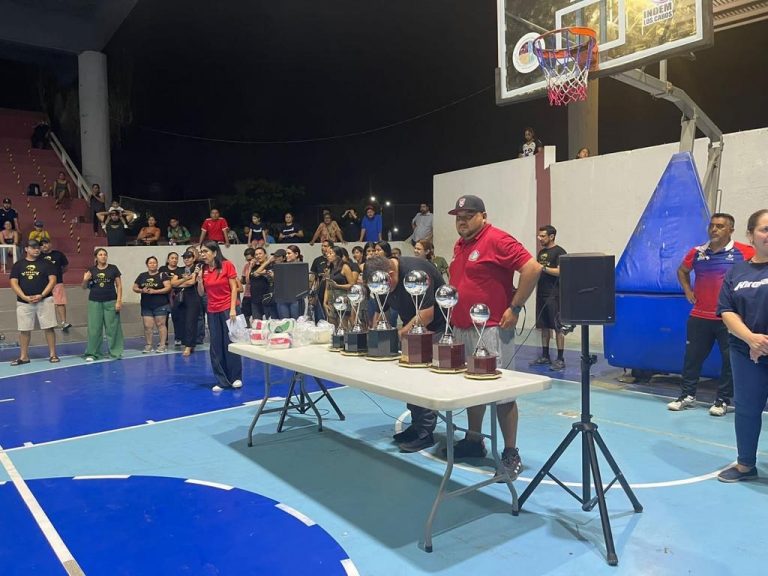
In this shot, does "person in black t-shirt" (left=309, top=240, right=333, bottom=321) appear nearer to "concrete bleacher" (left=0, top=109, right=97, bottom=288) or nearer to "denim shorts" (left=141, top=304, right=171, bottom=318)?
"denim shorts" (left=141, top=304, right=171, bottom=318)

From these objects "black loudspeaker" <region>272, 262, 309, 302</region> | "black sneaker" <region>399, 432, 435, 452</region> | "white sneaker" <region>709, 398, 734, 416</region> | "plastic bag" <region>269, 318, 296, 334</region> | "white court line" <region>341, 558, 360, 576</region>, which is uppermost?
"black loudspeaker" <region>272, 262, 309, 302</region>

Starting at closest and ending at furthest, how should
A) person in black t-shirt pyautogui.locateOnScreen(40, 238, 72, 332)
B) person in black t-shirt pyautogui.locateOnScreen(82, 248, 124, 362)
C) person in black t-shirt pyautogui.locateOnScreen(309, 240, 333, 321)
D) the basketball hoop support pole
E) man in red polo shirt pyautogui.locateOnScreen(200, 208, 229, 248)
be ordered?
the basketball hoop support pole
person in black t-shirt pyautogui.locateOnScreen(40, 238, 72, 332)
person in black t-shirt pyautogui.locateOnScreen(82, 248, 124, 362)
person in black t-shirt pyautogui.locateOnScreen(309, 240, 333, 321)
man in red polo shirt pyautogui.locateOnScreen(200, 208, 229, 248)

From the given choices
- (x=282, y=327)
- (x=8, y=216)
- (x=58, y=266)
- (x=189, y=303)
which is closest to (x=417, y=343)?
(x=282, y=327)

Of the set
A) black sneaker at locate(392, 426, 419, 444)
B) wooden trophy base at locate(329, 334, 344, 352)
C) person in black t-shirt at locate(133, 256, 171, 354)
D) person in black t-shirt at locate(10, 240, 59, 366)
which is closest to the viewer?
wooden trophy base at locate(329, 334, 344, 352)

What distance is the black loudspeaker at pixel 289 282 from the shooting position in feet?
19.5

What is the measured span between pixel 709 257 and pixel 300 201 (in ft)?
55.6

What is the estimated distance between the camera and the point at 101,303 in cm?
938

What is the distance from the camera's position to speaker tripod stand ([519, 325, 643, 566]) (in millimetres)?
3120

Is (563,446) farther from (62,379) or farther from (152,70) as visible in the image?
(152,70)

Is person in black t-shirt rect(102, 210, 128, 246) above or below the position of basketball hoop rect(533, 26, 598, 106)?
below

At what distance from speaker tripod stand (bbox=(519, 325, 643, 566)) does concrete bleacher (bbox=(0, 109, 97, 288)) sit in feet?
40.4

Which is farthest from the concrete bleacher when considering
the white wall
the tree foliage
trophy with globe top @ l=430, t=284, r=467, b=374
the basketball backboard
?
trophy with globe top @ l=430, t=284, r=467, b=374

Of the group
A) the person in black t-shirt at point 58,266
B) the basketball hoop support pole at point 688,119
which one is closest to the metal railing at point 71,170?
the person in black t-shirt at point 58,266

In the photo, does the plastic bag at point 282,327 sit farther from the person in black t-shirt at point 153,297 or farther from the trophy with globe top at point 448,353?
the person in black t-shirt at point 153,297
